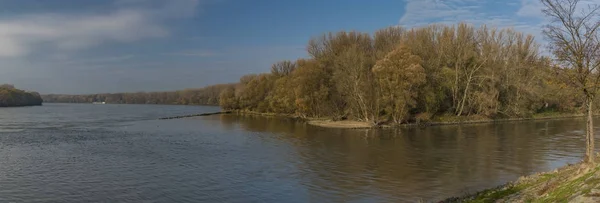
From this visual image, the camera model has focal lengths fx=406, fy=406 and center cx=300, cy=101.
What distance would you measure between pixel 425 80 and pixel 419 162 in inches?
1500

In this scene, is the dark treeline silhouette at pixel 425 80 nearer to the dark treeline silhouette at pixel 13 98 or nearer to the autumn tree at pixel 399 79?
the autumn tree at pixel 399 79

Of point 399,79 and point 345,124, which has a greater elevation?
point 399,79

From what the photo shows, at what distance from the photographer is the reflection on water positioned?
882 inches

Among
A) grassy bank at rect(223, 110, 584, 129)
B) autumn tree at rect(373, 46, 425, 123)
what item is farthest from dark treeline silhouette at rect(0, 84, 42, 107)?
autumn tree at rect(373, 46, 425, 123)

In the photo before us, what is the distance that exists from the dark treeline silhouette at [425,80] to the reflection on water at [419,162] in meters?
17.7

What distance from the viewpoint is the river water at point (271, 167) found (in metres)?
22.0

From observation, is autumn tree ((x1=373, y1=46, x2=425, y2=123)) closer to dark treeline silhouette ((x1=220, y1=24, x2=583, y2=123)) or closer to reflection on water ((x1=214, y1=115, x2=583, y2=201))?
dark treeline silhouette ((x1=220, y1=24, x2=583, y2=123))

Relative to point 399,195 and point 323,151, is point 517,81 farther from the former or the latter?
A: point 399,195

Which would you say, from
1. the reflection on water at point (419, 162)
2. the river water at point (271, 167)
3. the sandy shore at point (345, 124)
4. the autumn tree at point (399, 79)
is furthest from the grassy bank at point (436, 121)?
the river water at point (271, 167)

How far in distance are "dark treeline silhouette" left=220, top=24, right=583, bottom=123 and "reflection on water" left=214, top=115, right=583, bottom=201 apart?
1766cm

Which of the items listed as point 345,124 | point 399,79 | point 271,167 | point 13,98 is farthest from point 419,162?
point 13,98

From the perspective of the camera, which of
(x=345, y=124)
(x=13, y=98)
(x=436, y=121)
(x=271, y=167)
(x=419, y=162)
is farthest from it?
(x=13, y=98)

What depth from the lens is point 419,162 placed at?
30938 millimetres

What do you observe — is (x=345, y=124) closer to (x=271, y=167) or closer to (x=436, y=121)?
(x=436, y=121)
